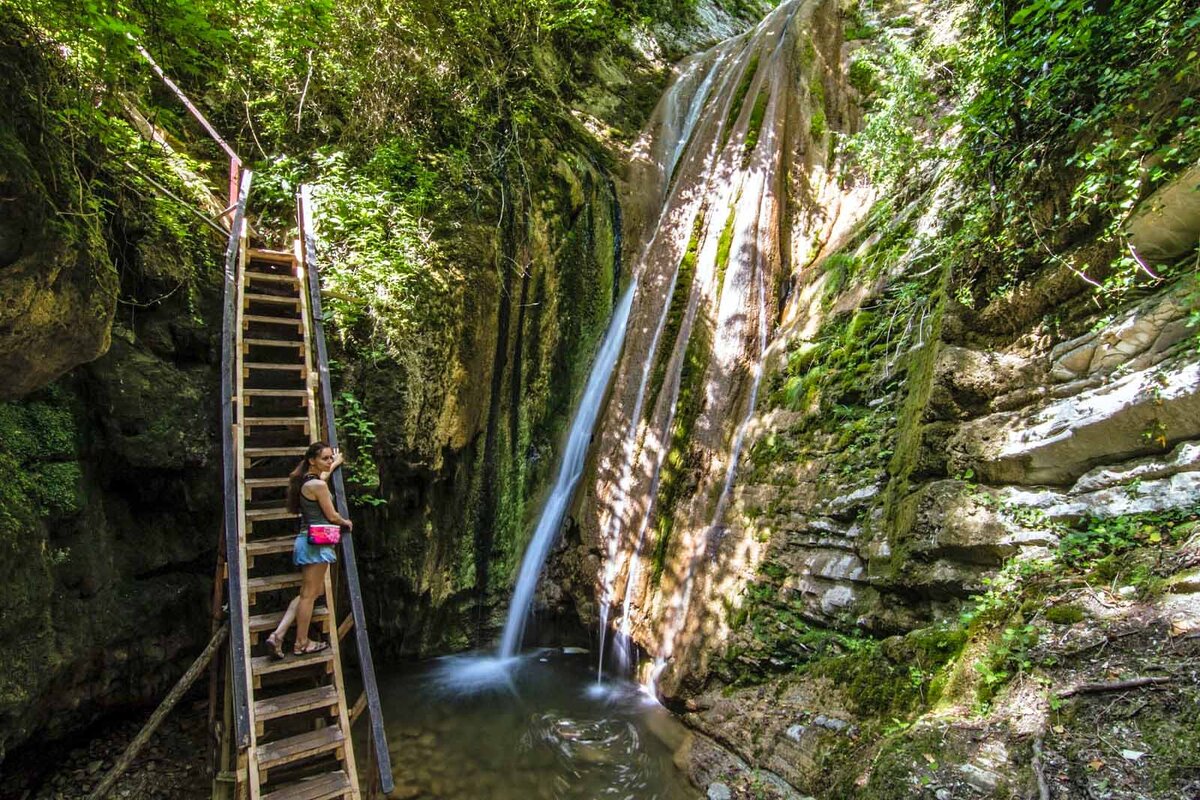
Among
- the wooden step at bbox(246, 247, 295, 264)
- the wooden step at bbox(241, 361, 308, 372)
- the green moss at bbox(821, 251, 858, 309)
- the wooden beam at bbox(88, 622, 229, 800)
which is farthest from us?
the green moss at bbox(821, 251, 858, 309)

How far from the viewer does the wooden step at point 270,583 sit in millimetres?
4137

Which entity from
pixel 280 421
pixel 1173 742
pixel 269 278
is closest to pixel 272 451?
pixel 280 421

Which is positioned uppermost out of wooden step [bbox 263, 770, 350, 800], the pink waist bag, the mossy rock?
the pink waist bag

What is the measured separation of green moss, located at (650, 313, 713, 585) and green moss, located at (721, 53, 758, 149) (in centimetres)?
372

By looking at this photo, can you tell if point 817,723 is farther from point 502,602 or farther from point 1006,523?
point 502,602

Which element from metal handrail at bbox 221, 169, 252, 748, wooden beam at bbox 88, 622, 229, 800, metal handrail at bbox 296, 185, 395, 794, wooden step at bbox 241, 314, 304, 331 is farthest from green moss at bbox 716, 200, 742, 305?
wooden beam at bbox 88, 622, 229, 800

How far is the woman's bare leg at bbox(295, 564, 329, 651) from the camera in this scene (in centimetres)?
402

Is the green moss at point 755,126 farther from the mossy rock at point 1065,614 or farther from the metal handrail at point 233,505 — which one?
the mossy rock at point 1065,614

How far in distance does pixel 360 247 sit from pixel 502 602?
4804mm

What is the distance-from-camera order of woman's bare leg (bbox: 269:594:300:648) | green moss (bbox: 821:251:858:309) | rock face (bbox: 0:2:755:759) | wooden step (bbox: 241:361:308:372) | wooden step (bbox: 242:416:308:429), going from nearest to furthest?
rock face (bbox: 0:2:755:759), woman's bare leg (bbox: 269:594:300:648), wooden step (bbox: 242:416:308:429), wooden step (bbox: 241:361:308:372), green moss (bbox: 821:251:858:309)

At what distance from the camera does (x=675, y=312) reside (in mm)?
7902

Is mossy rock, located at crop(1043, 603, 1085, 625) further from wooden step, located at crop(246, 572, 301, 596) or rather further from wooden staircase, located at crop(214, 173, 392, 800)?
wooden step, located at crop(246, 572, 301, 596)

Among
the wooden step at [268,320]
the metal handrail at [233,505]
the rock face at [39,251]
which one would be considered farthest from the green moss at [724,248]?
the rock face at [39,251]

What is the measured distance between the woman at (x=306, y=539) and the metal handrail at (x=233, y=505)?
367 millimetres
